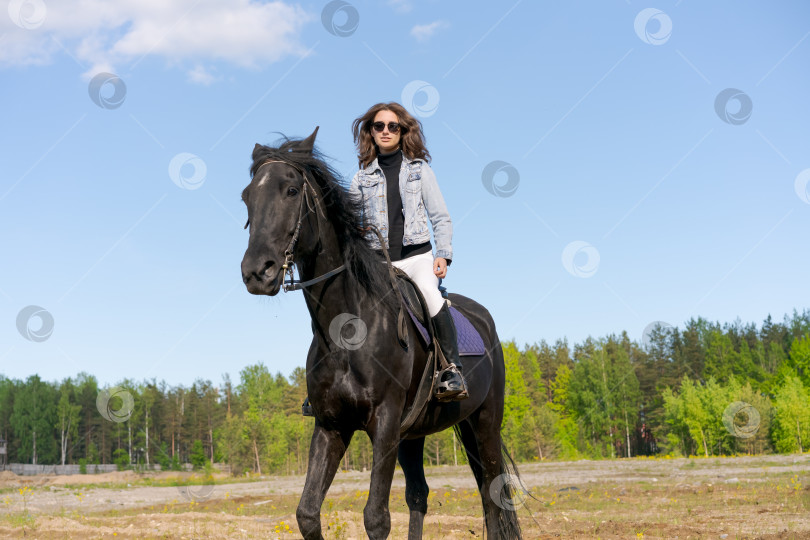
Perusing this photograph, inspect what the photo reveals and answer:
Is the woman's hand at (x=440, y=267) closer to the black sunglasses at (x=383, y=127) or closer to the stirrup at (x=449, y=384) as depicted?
the stirrup at (x=449, y=384)

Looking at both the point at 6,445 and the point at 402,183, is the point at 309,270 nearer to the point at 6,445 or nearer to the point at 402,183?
the point at 402,183

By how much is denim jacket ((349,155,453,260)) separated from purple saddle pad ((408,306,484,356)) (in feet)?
3.65

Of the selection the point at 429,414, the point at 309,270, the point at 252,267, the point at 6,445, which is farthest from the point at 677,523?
the point at 6,445

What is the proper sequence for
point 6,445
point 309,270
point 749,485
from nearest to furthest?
point 309,270
point 749,485
point 6,445

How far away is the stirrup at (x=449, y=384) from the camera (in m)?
5.84

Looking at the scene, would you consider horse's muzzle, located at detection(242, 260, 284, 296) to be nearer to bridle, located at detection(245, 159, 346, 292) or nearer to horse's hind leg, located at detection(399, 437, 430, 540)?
bridle, located at detection(245, 159, 346, 292)

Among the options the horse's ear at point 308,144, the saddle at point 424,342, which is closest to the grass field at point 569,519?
the saddle at point 424,342

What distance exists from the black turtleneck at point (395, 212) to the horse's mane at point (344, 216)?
2.16ft

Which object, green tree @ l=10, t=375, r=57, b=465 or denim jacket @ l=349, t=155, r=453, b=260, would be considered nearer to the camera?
denim jacket @ l=349, t=155, r=453, b=260

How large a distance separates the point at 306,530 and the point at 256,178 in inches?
108

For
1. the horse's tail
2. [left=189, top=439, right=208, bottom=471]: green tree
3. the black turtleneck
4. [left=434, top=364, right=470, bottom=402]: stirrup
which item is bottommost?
[left=189, top=439, right=208, bottom=471]: green tree

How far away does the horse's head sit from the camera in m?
4.45

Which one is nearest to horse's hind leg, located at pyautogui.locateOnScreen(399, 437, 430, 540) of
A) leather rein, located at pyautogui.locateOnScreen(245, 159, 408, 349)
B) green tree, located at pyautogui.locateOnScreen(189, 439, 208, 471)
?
leather rein, located at pyautogui.locateOnScreen(245, 159, 408, 349)

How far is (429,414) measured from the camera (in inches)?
243
